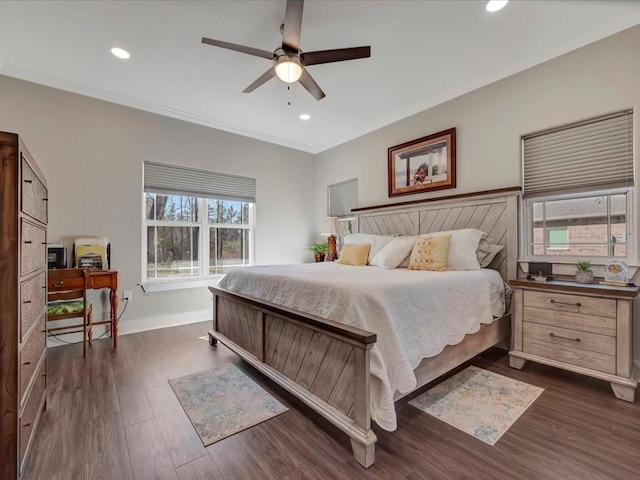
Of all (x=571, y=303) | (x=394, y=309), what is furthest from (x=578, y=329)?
(x=394, y=309)

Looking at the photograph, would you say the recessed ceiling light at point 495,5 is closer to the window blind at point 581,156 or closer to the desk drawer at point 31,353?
the window blind at point 581,156

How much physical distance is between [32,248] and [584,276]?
3.68 m

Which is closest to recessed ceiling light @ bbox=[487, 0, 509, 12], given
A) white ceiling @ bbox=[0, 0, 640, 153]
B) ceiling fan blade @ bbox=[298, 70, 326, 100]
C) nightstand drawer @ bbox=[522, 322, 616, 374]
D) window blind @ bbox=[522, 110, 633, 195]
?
white ceiling @ bbox=[0, 0, 640, 153]

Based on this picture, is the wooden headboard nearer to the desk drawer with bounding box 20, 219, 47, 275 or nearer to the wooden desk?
the wooden desk

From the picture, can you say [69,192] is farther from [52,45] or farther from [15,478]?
[15,478]

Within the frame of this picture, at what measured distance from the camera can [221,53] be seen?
104 inches

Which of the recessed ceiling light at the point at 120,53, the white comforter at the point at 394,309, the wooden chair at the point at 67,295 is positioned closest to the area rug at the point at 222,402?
the white comforter at the point at 394,309

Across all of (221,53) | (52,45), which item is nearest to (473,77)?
(221,53)

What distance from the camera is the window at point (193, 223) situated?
3850 millimetres

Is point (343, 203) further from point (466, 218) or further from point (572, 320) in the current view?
point (572, 320)

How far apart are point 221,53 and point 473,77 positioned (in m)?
2.55

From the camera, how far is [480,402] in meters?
1.95

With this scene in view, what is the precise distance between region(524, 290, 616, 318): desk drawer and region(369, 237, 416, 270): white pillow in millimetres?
1058

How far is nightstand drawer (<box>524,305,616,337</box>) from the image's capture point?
204cm
